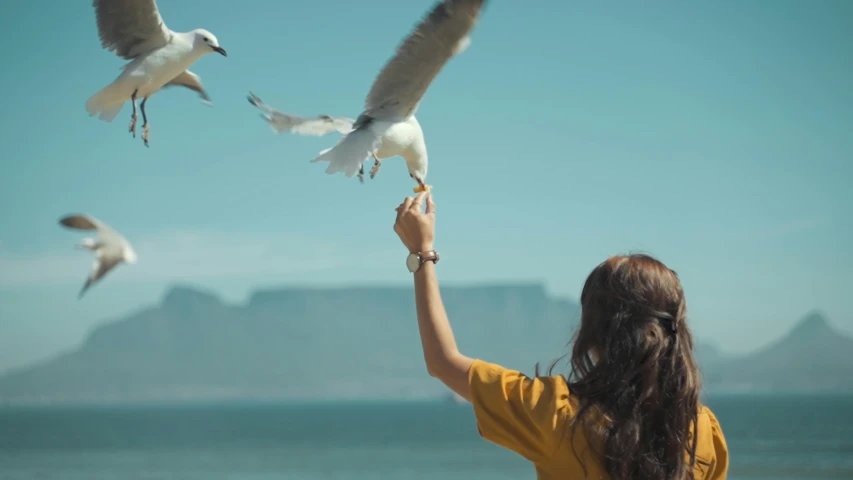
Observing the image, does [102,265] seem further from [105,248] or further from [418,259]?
[418,259]

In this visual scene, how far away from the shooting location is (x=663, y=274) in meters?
1.73

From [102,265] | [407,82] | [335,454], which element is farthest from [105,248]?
[335,454]

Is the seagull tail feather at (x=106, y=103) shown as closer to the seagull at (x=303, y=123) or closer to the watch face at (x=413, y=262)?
the seagull at (x=303, y=123)

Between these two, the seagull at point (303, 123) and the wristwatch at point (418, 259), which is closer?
the wristwatch at point (418, 259)

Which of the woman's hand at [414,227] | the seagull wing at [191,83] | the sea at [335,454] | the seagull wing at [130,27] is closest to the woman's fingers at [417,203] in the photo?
the woman's hand at [414,227]

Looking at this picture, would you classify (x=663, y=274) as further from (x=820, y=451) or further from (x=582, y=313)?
(x=820, y=451)

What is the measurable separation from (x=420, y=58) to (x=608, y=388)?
7.19 feet

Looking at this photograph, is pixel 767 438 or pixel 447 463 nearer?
pixel 447 463

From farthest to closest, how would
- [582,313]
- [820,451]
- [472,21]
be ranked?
[820,451], [472,21], [582,313]

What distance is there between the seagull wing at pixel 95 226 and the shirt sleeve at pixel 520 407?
1583mm

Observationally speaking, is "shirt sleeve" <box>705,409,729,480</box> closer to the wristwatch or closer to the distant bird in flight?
the wristwatch

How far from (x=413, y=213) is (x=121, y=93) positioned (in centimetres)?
240

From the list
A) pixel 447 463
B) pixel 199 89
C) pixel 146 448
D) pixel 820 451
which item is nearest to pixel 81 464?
pixel 146 448

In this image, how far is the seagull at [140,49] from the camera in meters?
3.83
